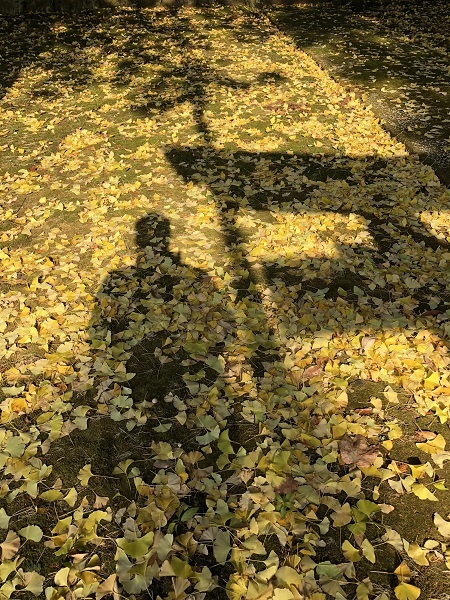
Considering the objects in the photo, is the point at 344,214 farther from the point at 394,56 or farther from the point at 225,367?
the point at 394,56

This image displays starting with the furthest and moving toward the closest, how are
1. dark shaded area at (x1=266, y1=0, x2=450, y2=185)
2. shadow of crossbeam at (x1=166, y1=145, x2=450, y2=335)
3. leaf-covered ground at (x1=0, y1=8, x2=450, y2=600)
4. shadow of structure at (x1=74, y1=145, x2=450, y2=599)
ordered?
dark shaded area at (x1=266, y1=0, x2=450, y2=185) < shadow of crossbeam at (x1=166, y1=145, x2=450, y2=335) < shadow of structure at (x1=74, y1=145, x2=450, y2=599) < leaf-covered ground at (x1=0, y1=8, x2=450, y2=600)

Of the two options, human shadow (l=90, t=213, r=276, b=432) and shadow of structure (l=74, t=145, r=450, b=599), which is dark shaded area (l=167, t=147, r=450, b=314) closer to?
shadow of structure (l=74, t=145, r=450, b=599)

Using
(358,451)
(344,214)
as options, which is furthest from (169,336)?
(344,214)

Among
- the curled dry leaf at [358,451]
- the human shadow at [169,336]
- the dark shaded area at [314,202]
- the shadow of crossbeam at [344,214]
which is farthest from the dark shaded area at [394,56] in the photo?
the curled dry leaf at [358,451]

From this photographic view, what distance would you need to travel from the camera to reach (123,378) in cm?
326

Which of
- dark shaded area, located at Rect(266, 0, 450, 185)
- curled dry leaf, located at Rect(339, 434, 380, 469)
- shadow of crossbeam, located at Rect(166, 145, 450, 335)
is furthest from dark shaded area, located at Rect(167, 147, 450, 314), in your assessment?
curled dry leaf, located at Rect(339, 434, 380, 469)

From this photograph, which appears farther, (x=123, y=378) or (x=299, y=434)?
(x=123, y=378)

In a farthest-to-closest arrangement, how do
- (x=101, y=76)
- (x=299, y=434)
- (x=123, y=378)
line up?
(x=101, y=76)
(x=123, y=378)
(x=299, y=434)

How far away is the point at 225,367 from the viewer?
3309 mm

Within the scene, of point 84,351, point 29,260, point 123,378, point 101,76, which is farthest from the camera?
point 101,76

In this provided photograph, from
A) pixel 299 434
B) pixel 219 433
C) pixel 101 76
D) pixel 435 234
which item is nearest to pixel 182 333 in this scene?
pixel 219 433

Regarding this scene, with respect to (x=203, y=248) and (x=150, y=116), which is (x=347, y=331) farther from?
(x=150, y=116)

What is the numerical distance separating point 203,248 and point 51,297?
1551mm

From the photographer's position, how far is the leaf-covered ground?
2307mm
